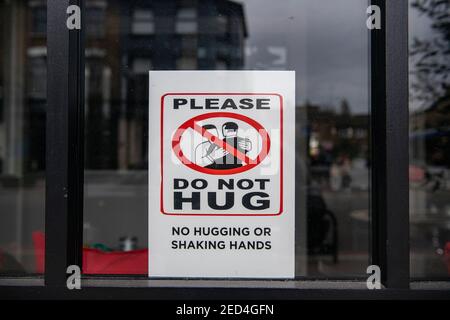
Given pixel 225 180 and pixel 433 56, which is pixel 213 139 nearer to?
pixel 225 180

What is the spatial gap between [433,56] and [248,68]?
1.67m

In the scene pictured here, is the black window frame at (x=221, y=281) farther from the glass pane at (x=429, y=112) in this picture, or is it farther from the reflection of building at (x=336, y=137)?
the reflection of building at (x=336, y=137)

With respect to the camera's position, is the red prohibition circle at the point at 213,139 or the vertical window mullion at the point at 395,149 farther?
the red prohibition circle at the point at 213,139

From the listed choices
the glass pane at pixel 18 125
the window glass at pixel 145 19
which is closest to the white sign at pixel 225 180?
the window glass at pixel 145 19

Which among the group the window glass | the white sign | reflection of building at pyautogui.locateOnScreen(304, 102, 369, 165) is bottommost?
the white sign

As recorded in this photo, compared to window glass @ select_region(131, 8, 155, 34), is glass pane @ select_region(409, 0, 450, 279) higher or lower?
lower

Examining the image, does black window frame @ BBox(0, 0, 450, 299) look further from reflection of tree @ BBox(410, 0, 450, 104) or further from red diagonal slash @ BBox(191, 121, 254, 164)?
reflection of tree @ BBox(410, 0, 450, 104)

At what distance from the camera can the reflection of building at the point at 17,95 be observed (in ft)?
20.5

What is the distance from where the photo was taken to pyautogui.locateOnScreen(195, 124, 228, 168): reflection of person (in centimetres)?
188

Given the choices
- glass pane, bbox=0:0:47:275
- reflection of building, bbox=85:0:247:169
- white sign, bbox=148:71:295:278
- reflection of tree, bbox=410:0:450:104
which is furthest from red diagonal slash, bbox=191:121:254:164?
glass pane, bbox=0:0:47:275

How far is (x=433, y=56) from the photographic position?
10.5 ft

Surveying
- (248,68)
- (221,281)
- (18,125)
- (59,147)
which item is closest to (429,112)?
(248,68)

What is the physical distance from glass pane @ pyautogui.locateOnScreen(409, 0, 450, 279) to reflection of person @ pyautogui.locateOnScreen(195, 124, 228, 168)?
0.71 metres
